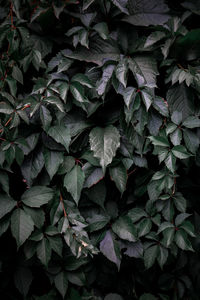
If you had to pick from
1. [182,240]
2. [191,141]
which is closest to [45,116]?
[191,141]

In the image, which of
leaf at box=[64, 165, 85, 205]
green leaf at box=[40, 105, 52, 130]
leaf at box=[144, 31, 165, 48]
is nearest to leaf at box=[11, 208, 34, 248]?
leaf at box=[64, 165, 85, 205]

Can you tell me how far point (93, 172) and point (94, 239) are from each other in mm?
395

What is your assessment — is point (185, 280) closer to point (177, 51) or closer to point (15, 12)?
point (177, 51)

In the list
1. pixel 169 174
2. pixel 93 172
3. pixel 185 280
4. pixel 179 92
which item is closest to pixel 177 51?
pixel 179 92

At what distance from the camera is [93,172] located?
56.1 inches

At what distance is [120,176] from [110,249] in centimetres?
42

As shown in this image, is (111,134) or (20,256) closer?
(111,134)

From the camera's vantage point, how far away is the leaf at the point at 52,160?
4.49 feet

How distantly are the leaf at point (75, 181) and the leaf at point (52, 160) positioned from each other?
70 mm

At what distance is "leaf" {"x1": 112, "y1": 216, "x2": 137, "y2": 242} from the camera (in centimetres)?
149

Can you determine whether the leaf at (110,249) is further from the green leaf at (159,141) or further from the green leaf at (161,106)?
the green leaf at (161,106)

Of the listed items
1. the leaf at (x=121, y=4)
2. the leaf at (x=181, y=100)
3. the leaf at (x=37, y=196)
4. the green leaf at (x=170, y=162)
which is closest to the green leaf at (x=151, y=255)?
the green leaf at (x=170, y=162)

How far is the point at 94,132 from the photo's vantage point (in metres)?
1.36

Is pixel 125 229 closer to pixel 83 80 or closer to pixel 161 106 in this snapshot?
pixel 161 106
